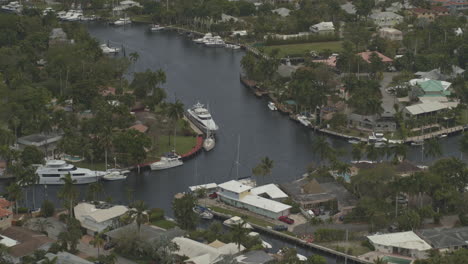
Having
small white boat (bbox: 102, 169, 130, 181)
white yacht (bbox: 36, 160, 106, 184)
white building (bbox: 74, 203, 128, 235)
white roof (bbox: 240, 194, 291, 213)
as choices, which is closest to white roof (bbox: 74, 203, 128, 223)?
white building (bbox: 74, 203, 128, 235)

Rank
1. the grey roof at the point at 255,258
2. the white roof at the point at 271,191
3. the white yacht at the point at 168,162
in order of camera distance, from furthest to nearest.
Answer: the white yacht at the point at 168,162 < the white roof at the point at 271,191 < the grey roof at the point at 255,258

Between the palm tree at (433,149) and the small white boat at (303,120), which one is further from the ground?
the palm tree at (433,149)

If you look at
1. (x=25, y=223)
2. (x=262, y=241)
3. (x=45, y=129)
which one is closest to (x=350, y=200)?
(x=262, y=241)

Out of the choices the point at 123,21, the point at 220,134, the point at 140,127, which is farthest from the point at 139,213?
the point at 123,21

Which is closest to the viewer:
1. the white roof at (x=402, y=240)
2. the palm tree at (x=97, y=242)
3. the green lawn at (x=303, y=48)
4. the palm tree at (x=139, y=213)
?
the palm tree at (x=97, y=242)

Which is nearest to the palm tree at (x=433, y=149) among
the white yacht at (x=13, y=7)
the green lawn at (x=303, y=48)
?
the green lawn at (x=303, y=48)

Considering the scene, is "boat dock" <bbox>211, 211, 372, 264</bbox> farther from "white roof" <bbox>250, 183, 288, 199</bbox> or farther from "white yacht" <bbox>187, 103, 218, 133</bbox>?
"white yacht" <bbox>187, 103, 218, 133</bbox>

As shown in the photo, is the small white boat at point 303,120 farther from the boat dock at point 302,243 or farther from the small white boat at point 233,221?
the small white boat at point 233,221
